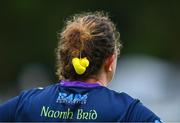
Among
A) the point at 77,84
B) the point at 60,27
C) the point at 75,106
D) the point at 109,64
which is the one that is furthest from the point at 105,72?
the point at 60,27

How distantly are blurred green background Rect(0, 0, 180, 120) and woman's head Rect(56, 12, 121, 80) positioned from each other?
19.8 metres

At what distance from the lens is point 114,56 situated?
5.91 m

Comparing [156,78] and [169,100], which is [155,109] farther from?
[156,78]

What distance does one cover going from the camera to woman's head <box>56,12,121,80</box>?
5.84m

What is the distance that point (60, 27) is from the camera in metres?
26.8

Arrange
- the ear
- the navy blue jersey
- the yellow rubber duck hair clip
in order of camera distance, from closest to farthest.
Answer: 1. the navy blue jersey
2. the yellow rubber duck hair clip
3. the ear

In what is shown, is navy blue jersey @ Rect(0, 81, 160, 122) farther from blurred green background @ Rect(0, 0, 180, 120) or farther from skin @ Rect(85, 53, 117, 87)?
blurred green background @ Rect(0, 0, 180, 120)

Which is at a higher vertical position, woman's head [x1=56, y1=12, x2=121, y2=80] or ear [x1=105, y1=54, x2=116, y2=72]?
woman's head [x1=56, y1=12, x2=121, y2=80]

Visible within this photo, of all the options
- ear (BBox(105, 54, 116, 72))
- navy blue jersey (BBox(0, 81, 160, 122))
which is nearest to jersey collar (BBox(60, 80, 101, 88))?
navy blue jersey (BBox(0, 81, 160, 122))

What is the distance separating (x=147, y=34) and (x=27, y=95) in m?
23.3

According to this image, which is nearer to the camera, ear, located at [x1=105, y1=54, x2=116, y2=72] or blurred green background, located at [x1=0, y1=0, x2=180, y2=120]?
ear, located at [x1=105, y1=54, x2=116, y2=72]

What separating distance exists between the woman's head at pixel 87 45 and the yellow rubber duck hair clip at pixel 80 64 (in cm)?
3

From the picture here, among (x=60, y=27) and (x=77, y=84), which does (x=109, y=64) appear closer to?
(x=77, y=84)

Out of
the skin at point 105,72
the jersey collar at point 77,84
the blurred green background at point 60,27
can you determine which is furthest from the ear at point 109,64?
the blurred green background at point 60,27
